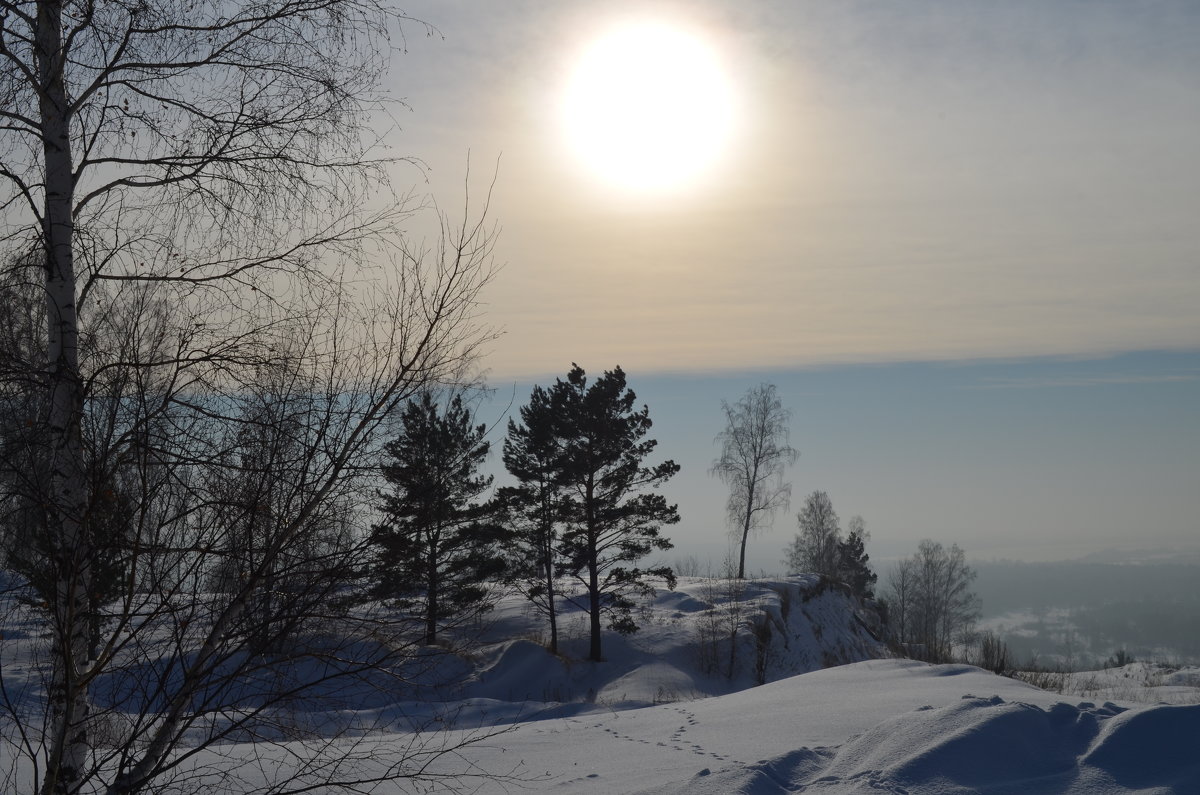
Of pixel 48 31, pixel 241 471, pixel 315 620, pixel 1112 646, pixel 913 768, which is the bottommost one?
pixel 1112 646

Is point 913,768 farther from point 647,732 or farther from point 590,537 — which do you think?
point 590,537

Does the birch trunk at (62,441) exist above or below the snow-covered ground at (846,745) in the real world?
above

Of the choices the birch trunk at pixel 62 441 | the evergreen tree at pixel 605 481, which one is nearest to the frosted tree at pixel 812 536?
the evergreen tree at pixel 605 481

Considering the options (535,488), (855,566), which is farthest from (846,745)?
(855,566)

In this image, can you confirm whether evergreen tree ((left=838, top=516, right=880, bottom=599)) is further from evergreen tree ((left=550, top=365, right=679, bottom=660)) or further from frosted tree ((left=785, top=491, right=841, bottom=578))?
evergreen tree ((left=550, top=365, right=679, bottom=660))

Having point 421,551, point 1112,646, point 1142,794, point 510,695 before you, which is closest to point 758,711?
point 1142,794

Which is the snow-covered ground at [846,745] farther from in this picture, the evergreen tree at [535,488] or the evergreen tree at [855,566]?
the evergreen tree at [855,566]

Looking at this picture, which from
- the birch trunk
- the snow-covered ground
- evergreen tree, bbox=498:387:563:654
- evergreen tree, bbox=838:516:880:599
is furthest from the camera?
evergreen tree, bbox=838:516:880:599

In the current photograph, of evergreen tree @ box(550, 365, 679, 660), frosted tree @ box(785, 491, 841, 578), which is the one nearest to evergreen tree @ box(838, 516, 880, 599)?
frosted tree @ box(785, 491, 841, 578)

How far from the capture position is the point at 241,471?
3.43 meters

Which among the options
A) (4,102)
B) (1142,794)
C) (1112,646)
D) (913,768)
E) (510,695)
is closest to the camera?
(4,102)

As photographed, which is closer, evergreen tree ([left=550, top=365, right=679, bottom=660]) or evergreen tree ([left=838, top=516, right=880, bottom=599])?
evergreen tree ([left=550, top=365, right=679, bottom=660])

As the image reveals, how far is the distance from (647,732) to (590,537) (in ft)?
62.4

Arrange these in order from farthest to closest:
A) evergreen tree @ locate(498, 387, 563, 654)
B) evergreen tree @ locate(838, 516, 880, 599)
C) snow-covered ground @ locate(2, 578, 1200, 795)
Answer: evergreen tree @ locate(838, 516, 880, 599), evergreen tree @ locate(498, 387, 563, 654), snow-covered ground @ locate(2, 578, 1200, 795)
